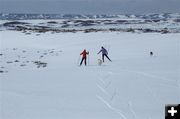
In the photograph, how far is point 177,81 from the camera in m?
A: 15.8

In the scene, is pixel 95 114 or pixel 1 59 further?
pixel 1 59

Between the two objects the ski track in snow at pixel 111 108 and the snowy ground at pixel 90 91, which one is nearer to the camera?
the ski track in snow at pixel 111 108

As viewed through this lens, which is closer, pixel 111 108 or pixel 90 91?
pixel 111 108

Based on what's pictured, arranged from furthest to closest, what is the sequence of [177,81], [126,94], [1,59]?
[1,59] < [177,81] < [126,94]

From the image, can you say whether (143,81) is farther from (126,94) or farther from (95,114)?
(95,114)

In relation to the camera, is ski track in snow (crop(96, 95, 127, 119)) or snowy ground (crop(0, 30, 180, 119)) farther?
snowy ground (crop(0, 30, 180, 119))

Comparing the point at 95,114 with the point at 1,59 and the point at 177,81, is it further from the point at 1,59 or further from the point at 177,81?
the point at 1,59

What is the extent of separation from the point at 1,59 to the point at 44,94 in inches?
567

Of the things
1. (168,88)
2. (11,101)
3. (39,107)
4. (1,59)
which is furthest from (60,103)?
(1,59)

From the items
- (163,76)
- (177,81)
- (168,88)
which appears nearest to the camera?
(168,88)

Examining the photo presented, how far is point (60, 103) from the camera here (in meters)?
11.3

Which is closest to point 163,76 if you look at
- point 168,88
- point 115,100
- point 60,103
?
point 168,88

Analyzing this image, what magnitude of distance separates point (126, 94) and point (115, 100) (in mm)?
1218

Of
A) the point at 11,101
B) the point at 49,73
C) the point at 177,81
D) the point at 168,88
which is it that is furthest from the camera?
the point at 49,73
